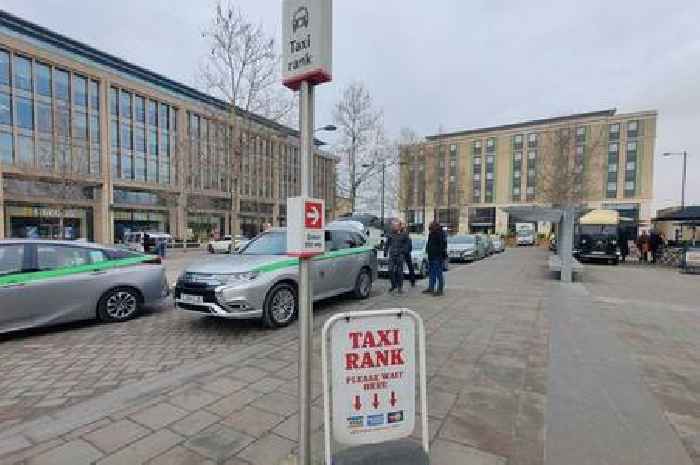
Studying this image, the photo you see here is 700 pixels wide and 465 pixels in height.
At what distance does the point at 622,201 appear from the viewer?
54781 mm

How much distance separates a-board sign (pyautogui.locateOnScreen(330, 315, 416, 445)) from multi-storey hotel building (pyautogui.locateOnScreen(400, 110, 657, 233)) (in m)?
30.8

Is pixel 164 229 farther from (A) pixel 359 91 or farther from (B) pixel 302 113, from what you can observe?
(B) pixel 302 113

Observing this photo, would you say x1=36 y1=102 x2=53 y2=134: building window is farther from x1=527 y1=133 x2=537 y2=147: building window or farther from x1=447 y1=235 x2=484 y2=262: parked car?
x1=527 y1=133 x2=537 y2=147: building window

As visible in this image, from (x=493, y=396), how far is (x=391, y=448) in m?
1.69

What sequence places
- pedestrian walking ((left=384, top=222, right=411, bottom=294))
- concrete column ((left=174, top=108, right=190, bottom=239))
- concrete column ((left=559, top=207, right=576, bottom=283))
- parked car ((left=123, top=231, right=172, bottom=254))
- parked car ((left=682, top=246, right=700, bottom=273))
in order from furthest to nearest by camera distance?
1. concrete column ((left=174, top=108, right=190, bottom=239))
2. parked car ((left=123, top=231, right=172, bottom=254))
3. parked car ((left=682, top=246, right=700, bottom=273))
4. concrete column ((left=559, top=207, right=576, bottom=283))
5. pedestrian walking ((left=384, top=222, right=411, bottom=294))

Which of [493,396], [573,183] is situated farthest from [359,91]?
[493,396]

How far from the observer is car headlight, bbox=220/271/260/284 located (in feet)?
17.2

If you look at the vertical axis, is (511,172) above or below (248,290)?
above

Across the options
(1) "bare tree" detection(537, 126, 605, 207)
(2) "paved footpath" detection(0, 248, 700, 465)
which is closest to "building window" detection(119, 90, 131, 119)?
(2) "paved footpath" detection(0, 248, 700, 465)

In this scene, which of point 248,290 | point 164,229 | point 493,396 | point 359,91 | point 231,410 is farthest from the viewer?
point 164,229

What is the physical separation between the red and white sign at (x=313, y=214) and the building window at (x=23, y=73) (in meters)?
39.8

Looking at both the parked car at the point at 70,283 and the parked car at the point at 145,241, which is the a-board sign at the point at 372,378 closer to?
the parked car at the point at 70,283

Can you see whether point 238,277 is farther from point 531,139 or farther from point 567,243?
point 531,139

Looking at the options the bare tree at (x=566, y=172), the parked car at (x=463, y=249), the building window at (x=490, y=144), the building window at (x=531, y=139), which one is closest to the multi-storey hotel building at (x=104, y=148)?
the parked car at (x=463, y=249)
